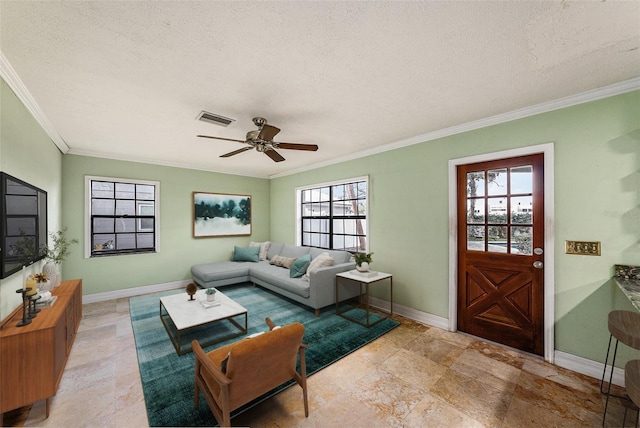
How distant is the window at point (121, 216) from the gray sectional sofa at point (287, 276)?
45.7 inches

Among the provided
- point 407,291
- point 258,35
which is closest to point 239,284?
point 407,291

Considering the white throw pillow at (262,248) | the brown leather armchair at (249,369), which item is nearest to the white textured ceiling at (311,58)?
the brown leather armchair at (249,369)

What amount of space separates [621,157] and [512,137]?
83 centimetres

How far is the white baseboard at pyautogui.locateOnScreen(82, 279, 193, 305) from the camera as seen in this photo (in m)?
4.12

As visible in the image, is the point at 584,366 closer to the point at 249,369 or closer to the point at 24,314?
the point at 249,369

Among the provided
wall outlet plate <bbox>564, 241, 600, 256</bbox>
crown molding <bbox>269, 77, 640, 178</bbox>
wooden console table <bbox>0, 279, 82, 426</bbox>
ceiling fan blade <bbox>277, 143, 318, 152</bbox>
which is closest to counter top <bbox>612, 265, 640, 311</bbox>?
wall outlet plate <bbox>564, 241, 600, 256</bbox>

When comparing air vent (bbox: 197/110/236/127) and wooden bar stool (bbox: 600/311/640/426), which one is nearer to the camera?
wooden bar stool (bbox: 600/311/640/426)

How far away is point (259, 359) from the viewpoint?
1.50 meters

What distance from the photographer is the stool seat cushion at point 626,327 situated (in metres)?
1.53

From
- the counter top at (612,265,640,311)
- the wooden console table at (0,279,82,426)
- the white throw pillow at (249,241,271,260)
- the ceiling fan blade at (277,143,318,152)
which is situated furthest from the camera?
the white throw pillow at (249,241,271,260)

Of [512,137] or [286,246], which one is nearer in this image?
[512,137]

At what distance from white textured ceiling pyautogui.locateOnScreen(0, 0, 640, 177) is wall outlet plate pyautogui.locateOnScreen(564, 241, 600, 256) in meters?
1.38

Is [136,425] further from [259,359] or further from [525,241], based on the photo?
[525,241]

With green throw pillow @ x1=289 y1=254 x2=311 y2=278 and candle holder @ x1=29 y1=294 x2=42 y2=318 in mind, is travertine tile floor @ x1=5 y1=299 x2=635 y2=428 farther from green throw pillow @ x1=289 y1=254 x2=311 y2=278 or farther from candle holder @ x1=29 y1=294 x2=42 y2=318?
green throw pillow @ x1=289 y1=254 x2=311 y2=278
